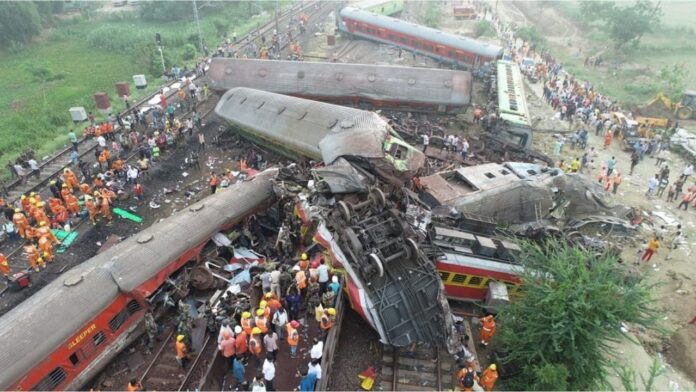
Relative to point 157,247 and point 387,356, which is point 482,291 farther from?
point 157,247

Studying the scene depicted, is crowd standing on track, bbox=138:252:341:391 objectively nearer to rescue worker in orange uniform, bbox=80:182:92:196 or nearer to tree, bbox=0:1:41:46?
rescue worker in orange uniform, bbox=80:182:92:196

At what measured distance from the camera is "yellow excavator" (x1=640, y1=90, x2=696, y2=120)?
89.0ft

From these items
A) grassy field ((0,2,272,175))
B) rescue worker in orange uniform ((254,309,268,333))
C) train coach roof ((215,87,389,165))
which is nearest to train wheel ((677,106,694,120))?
train coach roof ((215,87,389,165))

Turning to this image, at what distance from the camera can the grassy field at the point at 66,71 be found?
22.8 metres

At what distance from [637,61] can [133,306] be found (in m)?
46.0

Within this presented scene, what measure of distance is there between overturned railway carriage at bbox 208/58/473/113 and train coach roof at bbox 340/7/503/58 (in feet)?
25.6

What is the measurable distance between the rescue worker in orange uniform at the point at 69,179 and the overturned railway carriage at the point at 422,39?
25143 millimetres

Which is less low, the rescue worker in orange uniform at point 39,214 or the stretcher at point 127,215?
the rescue worker in orange uniform at point 39,214

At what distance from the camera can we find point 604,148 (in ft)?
76.5

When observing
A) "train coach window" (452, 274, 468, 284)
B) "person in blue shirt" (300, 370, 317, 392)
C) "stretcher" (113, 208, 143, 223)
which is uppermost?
"person in blue shirt" (300, 370, 317, 392)

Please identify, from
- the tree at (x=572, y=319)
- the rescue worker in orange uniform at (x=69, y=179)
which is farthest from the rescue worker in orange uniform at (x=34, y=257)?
the tree at (x=572, y=319)

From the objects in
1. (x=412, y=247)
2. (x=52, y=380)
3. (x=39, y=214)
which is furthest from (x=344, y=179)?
(x=39, y=214)

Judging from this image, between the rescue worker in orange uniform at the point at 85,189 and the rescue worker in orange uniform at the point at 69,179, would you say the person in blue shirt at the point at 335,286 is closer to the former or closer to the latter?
the rescue worker in orange uniform at the point at 85,189

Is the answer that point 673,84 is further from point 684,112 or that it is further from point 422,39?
point 422,39
